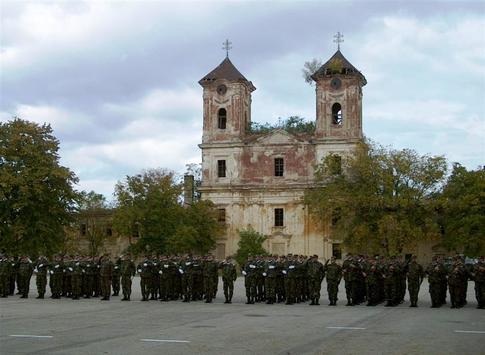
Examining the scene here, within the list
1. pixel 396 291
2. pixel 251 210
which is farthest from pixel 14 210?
pixel 396 291

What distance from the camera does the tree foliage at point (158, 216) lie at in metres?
61.0

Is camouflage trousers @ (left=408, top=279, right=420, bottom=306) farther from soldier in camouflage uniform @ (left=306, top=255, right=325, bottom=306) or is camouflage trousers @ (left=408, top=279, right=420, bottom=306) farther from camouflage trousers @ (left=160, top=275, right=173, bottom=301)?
camouflage trousers @ (left=160, top=275, right=173, bottom=301)

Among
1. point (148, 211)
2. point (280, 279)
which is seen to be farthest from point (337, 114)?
point (280, 279)

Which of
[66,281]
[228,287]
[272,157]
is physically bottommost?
[228,287]

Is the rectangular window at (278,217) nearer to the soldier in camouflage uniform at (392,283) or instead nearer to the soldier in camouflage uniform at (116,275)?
the soldier in camouflage uniform at (116,275)

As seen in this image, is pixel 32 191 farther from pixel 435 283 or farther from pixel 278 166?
pixel 435 283

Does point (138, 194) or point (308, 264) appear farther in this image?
point (138, 194)

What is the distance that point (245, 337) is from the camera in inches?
562

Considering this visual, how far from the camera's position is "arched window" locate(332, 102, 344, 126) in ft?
206

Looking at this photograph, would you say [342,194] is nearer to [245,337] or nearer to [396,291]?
[396,291]

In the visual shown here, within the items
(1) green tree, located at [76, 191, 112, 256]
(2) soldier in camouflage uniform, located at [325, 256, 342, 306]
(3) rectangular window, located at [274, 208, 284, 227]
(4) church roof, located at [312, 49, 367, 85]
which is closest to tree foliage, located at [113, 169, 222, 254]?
(3) rectangular window, located at [274, 208, 284, 227]

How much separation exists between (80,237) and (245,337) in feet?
193

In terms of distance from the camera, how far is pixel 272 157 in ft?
211

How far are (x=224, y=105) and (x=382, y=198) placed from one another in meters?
17.6
